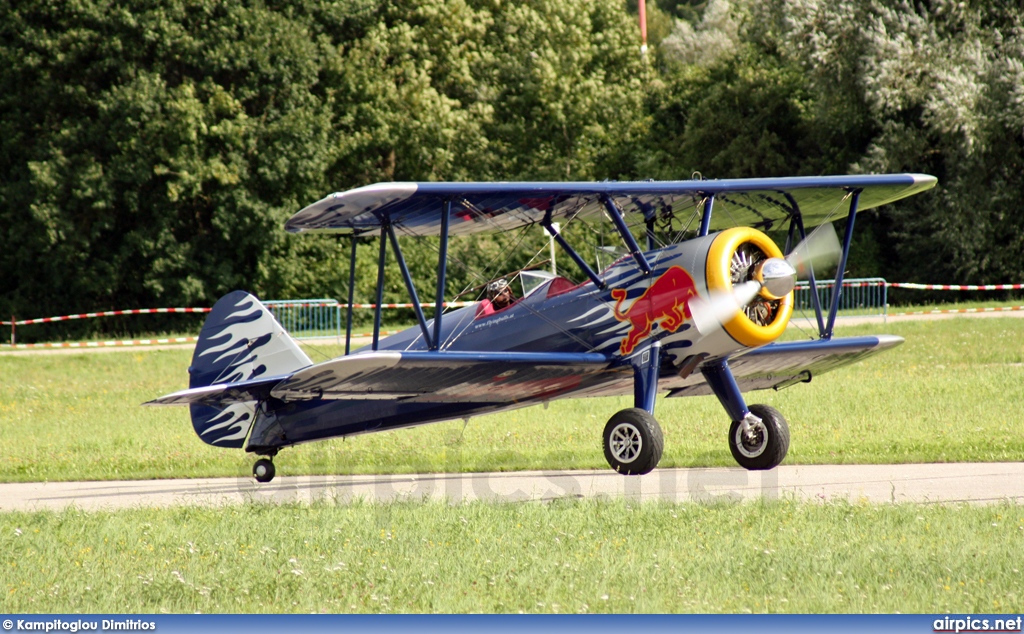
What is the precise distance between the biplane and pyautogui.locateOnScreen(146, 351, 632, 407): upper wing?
0.02 meters

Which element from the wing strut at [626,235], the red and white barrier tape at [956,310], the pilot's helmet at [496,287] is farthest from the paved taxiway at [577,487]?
the red and white barrier tape at [956,310]

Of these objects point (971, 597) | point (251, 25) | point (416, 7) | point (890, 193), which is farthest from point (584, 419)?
point (416, 7)

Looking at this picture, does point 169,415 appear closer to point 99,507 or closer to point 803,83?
point 99,507

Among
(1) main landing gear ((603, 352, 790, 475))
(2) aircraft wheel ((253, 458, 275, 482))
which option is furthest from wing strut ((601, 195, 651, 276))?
(2) aircraft wheel ((253, 458, 275, 482))

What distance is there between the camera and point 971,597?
572 cm

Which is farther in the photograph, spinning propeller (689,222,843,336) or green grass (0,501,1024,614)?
spinning propeller (689,222,843,336)

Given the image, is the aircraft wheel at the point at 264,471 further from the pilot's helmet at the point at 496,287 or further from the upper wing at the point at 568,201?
the pilot's helmet at the point at 496,287

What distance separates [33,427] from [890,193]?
A: 1190cm

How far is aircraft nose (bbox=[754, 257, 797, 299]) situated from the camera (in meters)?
9.28

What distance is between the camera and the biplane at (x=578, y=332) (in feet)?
30.2

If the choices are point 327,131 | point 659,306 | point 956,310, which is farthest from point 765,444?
point 327,131

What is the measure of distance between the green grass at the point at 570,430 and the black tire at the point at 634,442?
2.22 m

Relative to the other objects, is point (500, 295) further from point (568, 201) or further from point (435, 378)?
point (435, 378)

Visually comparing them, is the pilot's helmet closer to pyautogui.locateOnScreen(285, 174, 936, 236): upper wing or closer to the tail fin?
pyautogui.locateOnScreen(285, 174, 936, 236): upper wing
